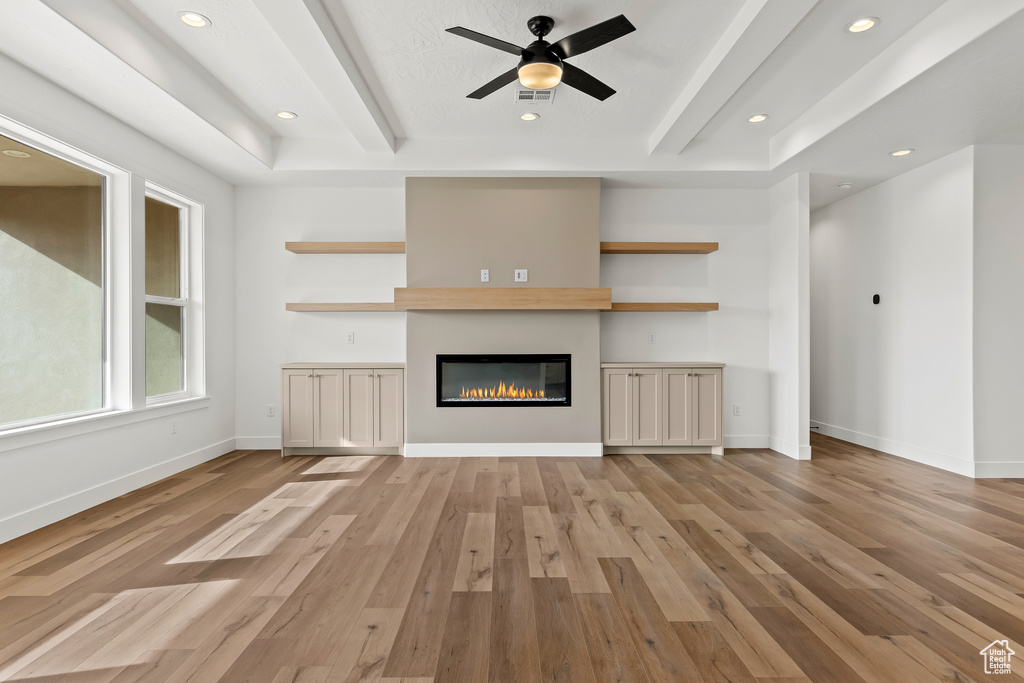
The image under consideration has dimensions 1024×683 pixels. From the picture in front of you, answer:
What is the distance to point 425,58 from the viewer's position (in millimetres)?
3189

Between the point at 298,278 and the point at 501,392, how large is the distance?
2353mm

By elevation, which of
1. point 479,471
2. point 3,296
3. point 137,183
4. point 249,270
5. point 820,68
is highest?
point 820,68

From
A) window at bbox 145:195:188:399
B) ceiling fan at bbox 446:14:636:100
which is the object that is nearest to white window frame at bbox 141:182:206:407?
window at bbox 145:195:188:399

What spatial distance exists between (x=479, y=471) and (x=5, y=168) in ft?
11.7

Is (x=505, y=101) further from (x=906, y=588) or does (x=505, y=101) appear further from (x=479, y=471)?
(x=906, y=588)

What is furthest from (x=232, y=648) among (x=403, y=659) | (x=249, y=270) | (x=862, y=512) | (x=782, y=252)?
(x=782, y=252)

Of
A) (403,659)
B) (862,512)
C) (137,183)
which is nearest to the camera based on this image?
(403,659)

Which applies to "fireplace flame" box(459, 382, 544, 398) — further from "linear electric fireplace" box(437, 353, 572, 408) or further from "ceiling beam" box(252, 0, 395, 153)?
"ceiling beam" box(252, 0, 395, 153)

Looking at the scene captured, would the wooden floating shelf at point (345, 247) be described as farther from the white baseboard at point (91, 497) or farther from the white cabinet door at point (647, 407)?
the white cabinet door at point (647, 407)

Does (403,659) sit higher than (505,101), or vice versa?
(505,101)

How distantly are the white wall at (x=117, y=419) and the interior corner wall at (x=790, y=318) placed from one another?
5.36m

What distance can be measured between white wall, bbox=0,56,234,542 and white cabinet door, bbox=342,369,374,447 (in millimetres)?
1222

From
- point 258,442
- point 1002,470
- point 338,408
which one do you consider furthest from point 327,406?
point 1002,470

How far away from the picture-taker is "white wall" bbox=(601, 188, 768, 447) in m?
5.14
